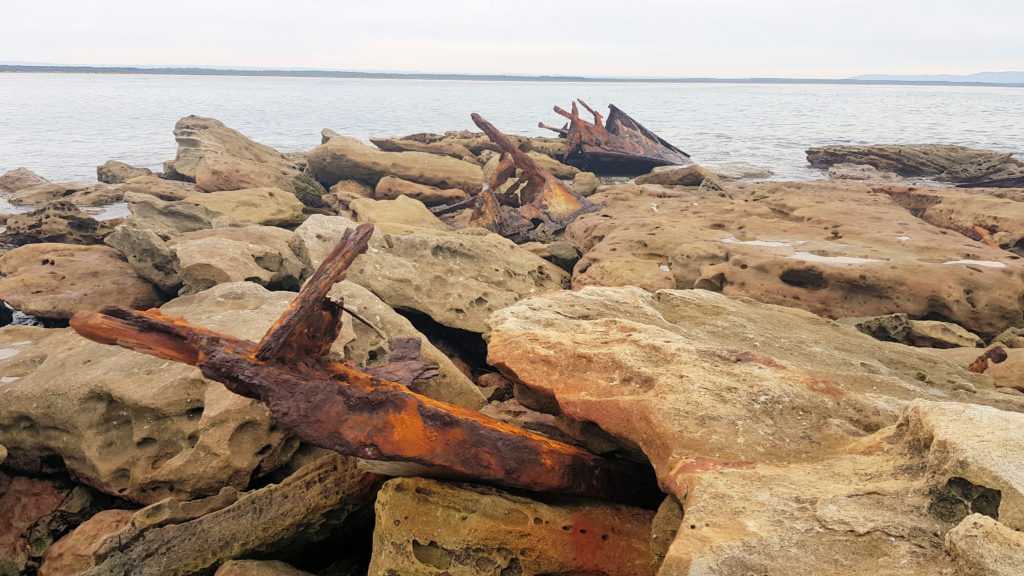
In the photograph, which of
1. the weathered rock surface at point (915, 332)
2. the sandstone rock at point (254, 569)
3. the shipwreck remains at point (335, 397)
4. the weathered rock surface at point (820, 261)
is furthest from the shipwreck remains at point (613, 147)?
the sandstone rock at point (254, 569)

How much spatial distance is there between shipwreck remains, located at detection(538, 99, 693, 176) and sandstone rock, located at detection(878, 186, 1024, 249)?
8684 mm

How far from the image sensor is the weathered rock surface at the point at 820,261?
5883mm

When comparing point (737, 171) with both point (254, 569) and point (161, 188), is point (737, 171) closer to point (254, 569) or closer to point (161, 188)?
point (161, 188)

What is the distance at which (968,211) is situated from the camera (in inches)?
403

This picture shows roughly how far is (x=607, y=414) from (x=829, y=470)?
87cm

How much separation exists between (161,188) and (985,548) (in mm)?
13966

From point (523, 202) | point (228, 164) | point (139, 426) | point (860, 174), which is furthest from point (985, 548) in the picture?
point (860, 174)

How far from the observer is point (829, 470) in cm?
227

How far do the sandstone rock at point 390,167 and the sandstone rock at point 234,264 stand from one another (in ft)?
22.1

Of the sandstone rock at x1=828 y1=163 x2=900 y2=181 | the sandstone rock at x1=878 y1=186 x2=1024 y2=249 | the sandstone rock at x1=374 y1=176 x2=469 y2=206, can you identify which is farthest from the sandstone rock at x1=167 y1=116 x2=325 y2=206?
the sandstone rock at x1=828 y1=163 x2=900 y2=181

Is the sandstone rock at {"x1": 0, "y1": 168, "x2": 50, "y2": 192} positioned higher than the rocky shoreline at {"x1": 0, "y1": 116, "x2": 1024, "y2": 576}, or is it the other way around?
the rocky shoreline at {"x1": 0, "y1": 116, "x2": 1024, "y2": 576}

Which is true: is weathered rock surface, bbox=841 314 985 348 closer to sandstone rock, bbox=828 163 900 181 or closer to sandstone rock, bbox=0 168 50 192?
sandstone rock, bbox=828 163 900 181

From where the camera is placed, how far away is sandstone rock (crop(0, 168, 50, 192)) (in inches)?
608

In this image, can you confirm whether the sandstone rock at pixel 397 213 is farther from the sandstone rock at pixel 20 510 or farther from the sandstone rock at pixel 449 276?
the sandstone rock at pixel 20 510
